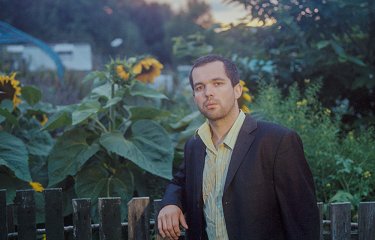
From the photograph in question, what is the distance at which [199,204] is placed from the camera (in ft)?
7.92

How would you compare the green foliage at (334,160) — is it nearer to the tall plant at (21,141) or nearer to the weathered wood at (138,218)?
the weathered wood at (138,218)

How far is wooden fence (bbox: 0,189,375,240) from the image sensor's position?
106 inches

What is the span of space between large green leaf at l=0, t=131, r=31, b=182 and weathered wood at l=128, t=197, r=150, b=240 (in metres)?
1.05

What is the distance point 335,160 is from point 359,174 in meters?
0.20

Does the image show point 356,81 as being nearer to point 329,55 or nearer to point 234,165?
point 329,55

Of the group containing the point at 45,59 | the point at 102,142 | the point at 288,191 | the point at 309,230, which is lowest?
the point at 309,230

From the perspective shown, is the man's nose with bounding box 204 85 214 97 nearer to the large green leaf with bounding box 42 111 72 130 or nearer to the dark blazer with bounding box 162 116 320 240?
the dark blazer with bounding box 162 116 320 240

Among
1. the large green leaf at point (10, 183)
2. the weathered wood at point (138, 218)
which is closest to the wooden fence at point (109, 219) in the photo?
the weathered wood at point (138, 218)

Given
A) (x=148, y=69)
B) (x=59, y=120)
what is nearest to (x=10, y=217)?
(x=59, y=120)

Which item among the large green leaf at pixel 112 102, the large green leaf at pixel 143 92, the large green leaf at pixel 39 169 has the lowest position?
the large green leaf at pixel 39 169

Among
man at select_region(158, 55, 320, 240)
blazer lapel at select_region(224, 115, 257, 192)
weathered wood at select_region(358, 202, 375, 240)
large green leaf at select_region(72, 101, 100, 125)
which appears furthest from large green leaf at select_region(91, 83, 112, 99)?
weathered wood at select_region(358, 202, 375, 240)

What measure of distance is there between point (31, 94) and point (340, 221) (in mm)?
2921

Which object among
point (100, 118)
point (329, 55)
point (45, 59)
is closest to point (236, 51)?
point (329, 55)

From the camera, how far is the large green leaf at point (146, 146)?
12.0ft
